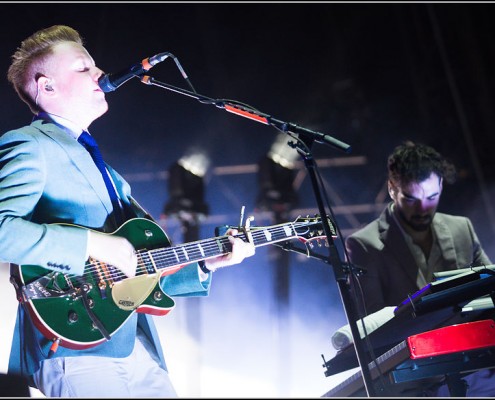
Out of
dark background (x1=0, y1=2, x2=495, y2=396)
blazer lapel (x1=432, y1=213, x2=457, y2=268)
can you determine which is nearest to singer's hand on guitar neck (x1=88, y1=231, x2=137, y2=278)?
blazer lapel (x1=432, y1=213, x2=457, y2=268)

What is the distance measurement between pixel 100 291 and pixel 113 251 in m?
0.17

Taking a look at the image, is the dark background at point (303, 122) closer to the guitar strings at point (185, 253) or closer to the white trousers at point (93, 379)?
the guitar strings at point (185, 253)

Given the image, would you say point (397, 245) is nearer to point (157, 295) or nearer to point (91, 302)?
point (157, 295)

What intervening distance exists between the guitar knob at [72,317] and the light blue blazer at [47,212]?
118 millimetres

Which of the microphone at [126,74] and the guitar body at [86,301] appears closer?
the guitar body at [86,301]

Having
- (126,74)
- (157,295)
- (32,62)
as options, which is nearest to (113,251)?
(157,295)

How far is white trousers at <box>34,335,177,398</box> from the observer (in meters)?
2.33

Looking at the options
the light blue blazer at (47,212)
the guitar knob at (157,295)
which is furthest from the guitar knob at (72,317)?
the guitar knob at (157,295)

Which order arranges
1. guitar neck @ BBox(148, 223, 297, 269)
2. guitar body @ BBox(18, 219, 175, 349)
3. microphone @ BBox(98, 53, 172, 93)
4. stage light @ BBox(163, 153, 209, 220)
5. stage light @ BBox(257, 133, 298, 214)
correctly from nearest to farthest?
guitar body @ BBox(18, 219, 175, 349)
guitar neck @ BBox(148, 223, 297, 269)
microphone @ BBox(98, 53, 172, 93)
stage light @ BBox(163, 153, 209, 220)
stage light @ BBox(257, 133, 298, 214)

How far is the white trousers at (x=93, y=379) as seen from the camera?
7.66 ft

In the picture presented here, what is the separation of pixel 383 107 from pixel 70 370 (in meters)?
5.78

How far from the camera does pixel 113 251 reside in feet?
7.88

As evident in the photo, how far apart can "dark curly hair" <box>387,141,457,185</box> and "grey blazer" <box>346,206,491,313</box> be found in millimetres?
290

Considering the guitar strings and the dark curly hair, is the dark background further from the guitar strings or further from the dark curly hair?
the guitar strings
